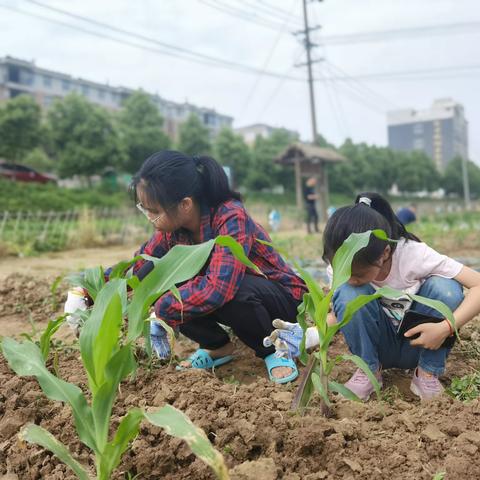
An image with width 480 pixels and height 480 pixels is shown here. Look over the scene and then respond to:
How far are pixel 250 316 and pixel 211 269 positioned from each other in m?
0.24

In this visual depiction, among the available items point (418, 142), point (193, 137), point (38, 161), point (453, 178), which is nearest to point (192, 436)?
point (38, 161)

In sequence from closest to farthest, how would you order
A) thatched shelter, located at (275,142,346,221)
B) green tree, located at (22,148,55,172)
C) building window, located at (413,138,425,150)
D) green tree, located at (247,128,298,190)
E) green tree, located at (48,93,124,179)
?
thatched shelter, located at (275,142,346,221) → green tree, located at (48,93,124,179) → green tree, located at (22,148,55,172) → green tree, located at (247,128,298,190) → building window, located at (413,138,425,150)

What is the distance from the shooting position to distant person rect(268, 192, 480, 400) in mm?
1638

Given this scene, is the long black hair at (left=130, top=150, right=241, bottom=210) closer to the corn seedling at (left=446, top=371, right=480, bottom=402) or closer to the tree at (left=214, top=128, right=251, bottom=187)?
the corn seedling at (left=446, top=371, right=480, bottom=402)

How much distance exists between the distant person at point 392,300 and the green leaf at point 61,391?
0.77 metres

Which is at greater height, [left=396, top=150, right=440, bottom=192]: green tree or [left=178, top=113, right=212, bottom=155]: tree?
[left=178, top=113, right=212, bottom=155]: tree

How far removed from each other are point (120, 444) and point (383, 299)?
1.16m

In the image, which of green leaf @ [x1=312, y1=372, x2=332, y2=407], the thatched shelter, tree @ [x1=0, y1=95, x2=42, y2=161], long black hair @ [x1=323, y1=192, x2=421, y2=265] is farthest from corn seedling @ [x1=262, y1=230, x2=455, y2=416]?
tree @ [x1=0, y1=95, x2=42, y2=161]

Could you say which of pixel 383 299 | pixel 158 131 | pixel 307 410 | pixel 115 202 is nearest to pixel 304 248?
pixel 383 299

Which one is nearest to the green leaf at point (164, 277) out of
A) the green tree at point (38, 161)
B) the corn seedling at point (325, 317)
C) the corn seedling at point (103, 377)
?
the corn seedling at point (103, 377)

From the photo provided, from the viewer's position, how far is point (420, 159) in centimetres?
4562

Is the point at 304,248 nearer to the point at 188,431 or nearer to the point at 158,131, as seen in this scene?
the point at 188,431

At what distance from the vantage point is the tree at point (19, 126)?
2022 centimetres

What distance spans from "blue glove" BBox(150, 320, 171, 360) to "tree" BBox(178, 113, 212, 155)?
2667 cm
